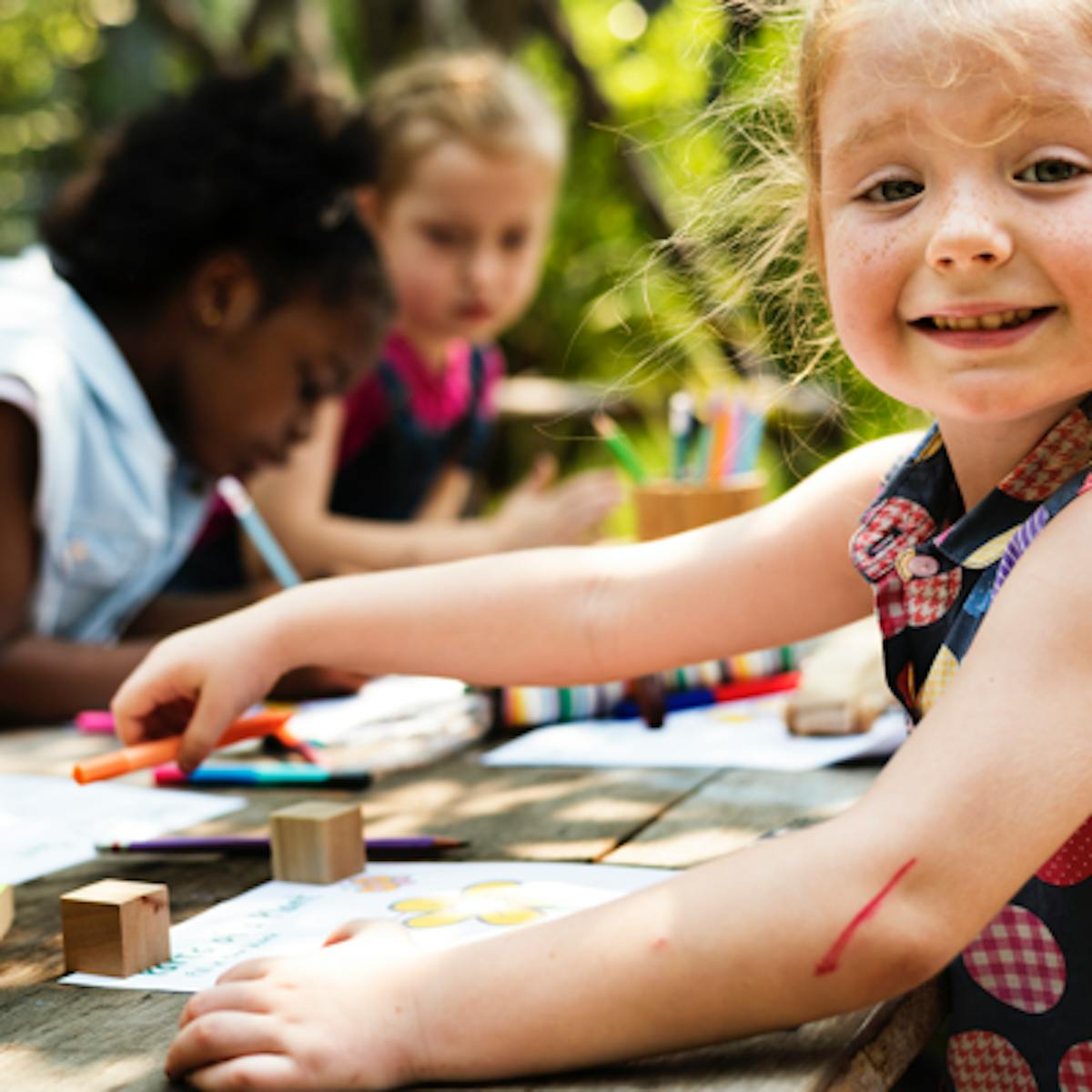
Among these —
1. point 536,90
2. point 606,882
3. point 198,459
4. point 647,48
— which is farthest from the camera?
point 647,48

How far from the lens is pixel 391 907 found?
92 cm

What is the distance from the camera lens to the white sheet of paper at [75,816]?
3.48 feet

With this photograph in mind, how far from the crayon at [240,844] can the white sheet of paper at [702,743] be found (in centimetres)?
26

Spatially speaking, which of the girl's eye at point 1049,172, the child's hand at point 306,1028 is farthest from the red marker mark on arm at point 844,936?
the girl's eye at point 1049,172

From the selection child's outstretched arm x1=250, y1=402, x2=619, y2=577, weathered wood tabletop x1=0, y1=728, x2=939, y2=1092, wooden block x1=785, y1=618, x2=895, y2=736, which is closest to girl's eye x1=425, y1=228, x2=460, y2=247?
child's outstretched arm x1=250, y1=402, x2=619, y2=577

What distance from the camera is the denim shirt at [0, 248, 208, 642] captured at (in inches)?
73.7

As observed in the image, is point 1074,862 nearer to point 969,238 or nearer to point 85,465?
point 969,238

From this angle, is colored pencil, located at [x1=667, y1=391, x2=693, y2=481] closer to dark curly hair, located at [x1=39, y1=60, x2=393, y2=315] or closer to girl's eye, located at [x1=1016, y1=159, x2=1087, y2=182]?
dark curly hair, located at [x1=39, y1=60, x2=393, y2=315]

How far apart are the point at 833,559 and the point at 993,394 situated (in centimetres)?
29

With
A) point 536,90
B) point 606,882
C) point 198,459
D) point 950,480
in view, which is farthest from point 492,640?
point 536,90

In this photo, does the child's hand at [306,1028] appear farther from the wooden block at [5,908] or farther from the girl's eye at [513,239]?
the girl's eye at [513,239]

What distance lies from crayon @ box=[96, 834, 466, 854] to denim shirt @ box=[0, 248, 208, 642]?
0.89m

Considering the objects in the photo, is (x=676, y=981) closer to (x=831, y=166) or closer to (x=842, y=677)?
(x=831, y=166)

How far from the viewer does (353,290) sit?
221 cm
